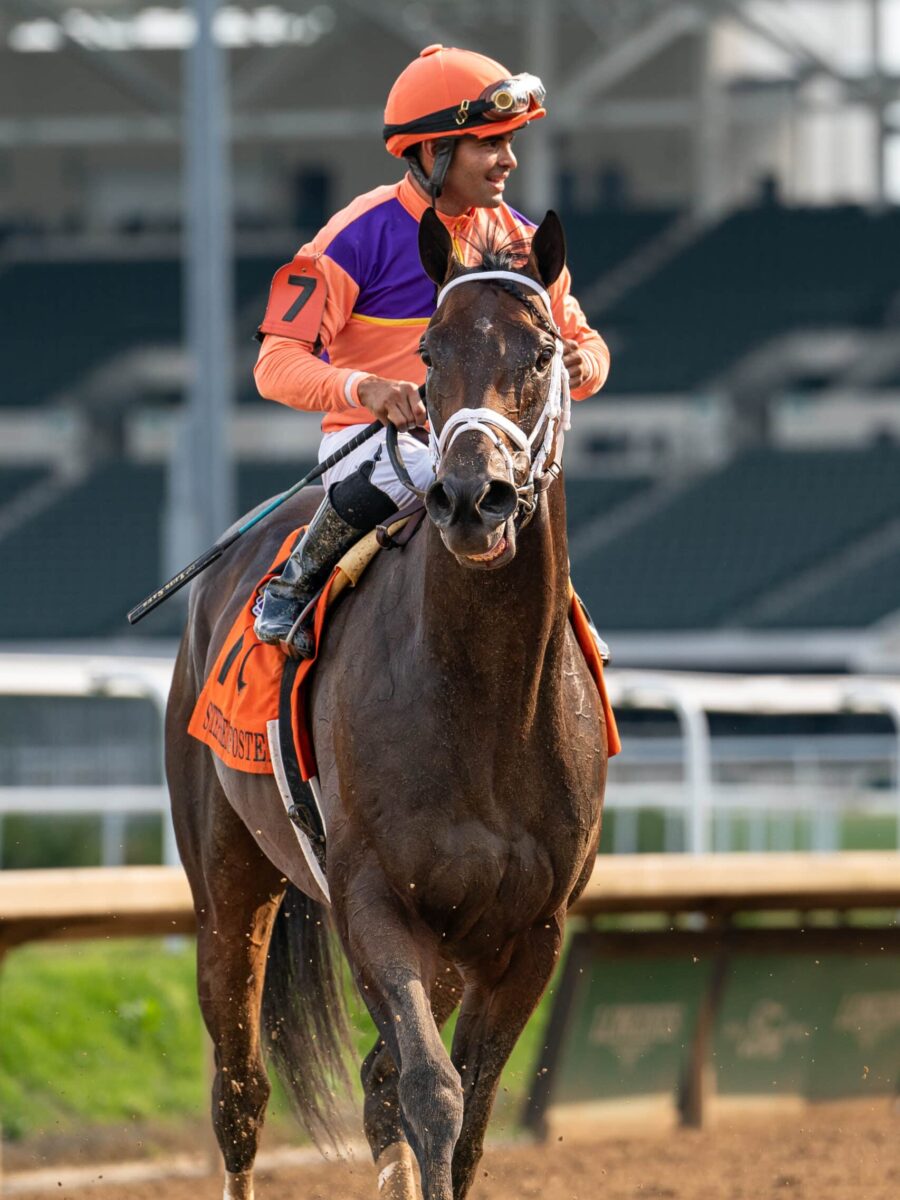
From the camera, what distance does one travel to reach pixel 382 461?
3.62 meters

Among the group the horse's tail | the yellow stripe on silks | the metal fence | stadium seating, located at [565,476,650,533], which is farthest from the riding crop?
stadium seating, located at [565,476,650,533]

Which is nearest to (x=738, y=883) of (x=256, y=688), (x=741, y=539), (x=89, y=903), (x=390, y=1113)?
(x=89, y=903)

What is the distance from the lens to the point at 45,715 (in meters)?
13.4

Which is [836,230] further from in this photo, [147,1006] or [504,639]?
[504,639]

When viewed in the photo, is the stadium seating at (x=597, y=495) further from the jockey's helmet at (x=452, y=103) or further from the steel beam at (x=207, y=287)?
the jockey's helmet at (x=452, y=103)

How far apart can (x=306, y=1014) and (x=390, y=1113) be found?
2.34 feet

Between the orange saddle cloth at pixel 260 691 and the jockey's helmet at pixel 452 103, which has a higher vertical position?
the jockey's helmet at pixel 452 103

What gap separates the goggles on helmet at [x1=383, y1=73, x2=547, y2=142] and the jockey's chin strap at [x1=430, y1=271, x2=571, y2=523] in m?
0.47

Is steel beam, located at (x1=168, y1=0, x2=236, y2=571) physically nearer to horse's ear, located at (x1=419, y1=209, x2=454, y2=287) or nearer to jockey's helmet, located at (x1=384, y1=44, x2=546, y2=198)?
jockey's helmet, located at (x1=384, y1=44, x2=546, y2=198)

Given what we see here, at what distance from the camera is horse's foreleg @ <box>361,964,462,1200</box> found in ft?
12.1

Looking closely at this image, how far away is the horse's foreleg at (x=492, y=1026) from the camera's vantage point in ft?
11.1

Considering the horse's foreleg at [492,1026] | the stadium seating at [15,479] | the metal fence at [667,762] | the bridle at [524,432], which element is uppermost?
the bridle at [524,432]

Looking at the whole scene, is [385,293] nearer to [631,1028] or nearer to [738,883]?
[738,883]

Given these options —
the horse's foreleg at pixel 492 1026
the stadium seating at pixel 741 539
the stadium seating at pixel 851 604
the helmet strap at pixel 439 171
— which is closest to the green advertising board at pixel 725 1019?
the horse's foreleg at pixel 492 1026
